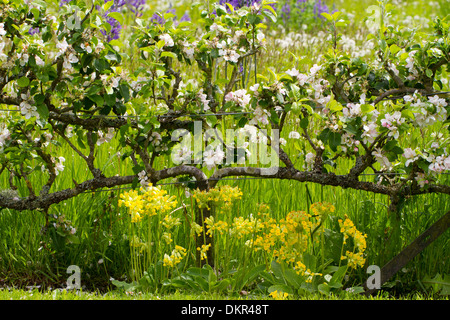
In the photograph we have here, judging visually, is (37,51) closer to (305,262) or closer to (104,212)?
(104,212)

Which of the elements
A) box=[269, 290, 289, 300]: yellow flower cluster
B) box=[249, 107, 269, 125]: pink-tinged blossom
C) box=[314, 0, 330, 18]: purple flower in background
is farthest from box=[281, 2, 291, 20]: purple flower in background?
box=[269, 290, 289, 300]: yellow flower cluster

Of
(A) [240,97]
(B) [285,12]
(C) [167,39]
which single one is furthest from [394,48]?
(B) [285,12]

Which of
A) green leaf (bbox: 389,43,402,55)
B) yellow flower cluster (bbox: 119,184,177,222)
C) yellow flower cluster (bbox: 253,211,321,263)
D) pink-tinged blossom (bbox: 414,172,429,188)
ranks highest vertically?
green leaf (bbox: 389,43,402,55)

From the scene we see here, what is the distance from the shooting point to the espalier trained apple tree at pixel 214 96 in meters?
2.19

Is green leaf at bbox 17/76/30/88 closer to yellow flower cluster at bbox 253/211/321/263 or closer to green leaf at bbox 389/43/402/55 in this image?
yellow flower cluster at bbox 253/211/321/263

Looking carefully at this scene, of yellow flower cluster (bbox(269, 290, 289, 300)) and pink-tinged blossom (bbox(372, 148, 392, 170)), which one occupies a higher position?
pink-tinged blossom (bbox(372, 148, 392, 170))

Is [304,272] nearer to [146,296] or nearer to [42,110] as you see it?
[146,296]

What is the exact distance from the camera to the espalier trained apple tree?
2186mm

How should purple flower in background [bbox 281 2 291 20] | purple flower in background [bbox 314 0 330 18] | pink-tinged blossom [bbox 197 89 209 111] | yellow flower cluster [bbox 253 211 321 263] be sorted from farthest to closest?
purple flower in background [bbox 281 2 291 20], purple flower in background [bbox 314 0 330 18], pink-tinged blossom [bbox 197 89 209 111], yellow flower cluster [bbox 253 211 321 263]

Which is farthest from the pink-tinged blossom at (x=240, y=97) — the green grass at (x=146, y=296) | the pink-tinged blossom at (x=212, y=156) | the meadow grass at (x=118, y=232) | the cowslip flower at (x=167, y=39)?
the green grass at (x=146, y=296)

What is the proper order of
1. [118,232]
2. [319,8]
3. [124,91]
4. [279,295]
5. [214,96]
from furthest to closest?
1. [319,8]
2. [118,232]
3. [214,96]
4. [124,91]
5. [279,295]

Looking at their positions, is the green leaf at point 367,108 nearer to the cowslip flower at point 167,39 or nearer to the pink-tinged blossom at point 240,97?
the pink-tinged blossom at point 240,97

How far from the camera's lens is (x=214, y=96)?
2.57m
